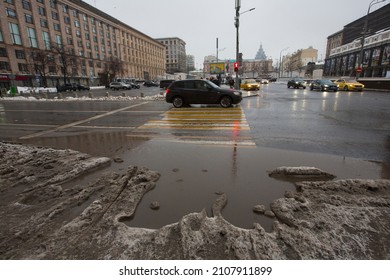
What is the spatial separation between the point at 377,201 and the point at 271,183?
4.78 ft

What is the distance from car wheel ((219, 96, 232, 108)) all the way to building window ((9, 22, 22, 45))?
61.0 m

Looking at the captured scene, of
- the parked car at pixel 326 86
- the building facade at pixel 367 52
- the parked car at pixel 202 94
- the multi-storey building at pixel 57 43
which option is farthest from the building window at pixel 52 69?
the building facade at pixel 367 52

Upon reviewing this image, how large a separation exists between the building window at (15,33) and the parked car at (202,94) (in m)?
58.7

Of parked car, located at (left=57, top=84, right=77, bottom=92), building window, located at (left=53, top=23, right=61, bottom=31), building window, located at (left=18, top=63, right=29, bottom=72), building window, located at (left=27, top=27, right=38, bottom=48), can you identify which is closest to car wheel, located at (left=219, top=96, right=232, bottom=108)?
parked car, located at (left=57, top=84, right=77, bottom=92)

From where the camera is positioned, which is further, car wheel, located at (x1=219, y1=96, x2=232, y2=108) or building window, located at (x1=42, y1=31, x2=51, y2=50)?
building window, located at (x1=42, y1=31, x2=51, y2=50)

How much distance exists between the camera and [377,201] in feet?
10.1

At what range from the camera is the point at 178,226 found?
263 cm

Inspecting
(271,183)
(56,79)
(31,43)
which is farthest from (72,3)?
(271,183)

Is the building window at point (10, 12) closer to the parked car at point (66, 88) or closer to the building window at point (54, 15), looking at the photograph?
the building window at point (54, 15)

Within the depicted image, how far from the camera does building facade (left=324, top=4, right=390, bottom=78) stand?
169ft

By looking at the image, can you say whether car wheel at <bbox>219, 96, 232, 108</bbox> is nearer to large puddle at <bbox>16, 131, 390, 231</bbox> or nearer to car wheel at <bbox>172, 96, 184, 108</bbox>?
car wheel at <bbox>172, 96, 184, 108</bbox>

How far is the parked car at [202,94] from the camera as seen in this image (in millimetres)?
12907

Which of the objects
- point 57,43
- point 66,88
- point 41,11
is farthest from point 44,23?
point 66,88
